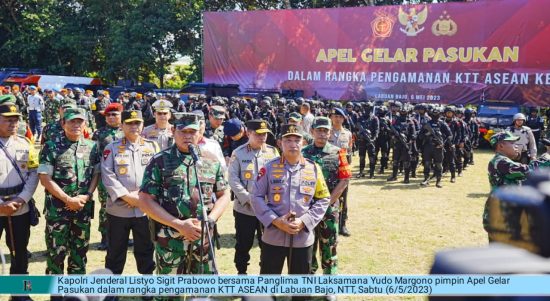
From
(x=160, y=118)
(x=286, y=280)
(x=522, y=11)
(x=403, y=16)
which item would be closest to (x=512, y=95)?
(x=522, y=11)

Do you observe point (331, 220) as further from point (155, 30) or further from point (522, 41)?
point (155, 30)

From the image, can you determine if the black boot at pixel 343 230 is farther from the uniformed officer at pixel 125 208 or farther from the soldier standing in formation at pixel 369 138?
the soldier standing in formation at pixel 369 138

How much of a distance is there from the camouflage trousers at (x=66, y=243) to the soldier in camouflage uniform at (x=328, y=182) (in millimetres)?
2428

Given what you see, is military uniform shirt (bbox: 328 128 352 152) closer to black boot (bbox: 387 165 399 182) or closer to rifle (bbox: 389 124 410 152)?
rifle (bbox: 389 124 410 152)

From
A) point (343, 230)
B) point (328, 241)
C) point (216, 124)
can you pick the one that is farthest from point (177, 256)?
point (343, 230)

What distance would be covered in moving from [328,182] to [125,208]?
224 cm

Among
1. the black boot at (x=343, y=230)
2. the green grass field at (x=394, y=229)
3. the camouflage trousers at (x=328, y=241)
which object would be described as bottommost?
the green grass field at (x=394, y=229)

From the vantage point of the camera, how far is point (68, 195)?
4730mm

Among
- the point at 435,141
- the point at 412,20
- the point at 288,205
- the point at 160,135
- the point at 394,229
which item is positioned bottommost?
the point at 394,229

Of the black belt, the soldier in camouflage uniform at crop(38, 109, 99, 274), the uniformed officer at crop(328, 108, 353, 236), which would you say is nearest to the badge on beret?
the soldier in camouflage uniform at crop(38, 109, 99, 274)

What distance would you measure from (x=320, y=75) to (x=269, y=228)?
20791mm

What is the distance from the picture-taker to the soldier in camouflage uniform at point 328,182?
16.8 feet

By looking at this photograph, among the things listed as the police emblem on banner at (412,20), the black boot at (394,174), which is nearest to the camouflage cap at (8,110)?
the black boot at (394,174)

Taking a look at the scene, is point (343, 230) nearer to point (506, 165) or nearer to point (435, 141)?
point (506, 165)
